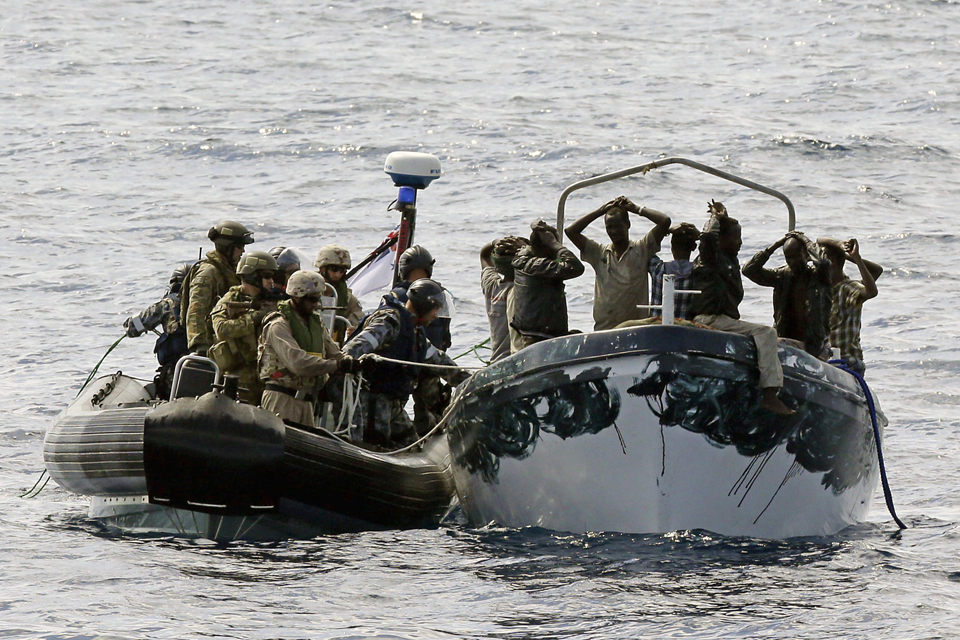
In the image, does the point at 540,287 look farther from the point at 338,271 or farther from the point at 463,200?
the point at 463,200

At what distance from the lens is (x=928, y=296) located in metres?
23.0

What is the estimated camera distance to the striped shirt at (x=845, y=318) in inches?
447

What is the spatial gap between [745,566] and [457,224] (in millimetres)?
18696

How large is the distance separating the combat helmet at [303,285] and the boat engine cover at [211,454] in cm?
91

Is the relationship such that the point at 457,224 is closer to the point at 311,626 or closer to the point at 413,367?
the point at 413,367

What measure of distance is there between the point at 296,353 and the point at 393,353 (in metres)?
1.08

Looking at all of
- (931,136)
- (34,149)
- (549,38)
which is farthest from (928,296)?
(549,38)

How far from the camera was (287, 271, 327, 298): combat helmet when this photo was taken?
10.4 m

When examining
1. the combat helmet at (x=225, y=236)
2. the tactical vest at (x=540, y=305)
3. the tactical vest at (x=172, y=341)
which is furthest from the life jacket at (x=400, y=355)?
the tactical vest at (x=172, y=341)

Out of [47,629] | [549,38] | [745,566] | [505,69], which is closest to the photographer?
[47,629]

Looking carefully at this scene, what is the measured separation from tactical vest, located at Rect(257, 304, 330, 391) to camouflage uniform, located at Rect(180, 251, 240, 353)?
73cm

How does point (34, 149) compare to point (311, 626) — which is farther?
point (34, 149)

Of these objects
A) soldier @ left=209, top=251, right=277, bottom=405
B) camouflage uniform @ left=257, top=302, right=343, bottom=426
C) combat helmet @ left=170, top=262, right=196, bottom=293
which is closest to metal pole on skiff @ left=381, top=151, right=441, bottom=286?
combat helmet @ left=170, top=262, right=196, bottom=293

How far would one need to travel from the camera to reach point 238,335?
10.8 meters
